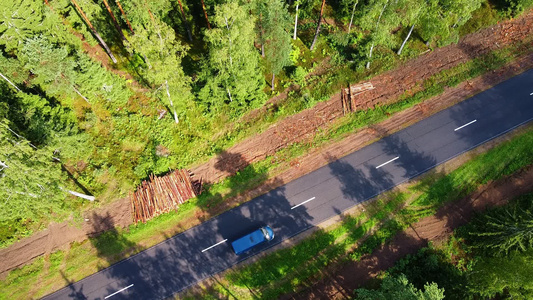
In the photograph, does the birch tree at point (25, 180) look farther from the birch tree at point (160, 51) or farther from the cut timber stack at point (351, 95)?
Answer: the cut timber stack at point (351, 95)

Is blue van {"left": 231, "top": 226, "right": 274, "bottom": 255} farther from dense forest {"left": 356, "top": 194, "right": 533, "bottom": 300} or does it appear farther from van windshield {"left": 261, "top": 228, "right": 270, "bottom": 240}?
dense forest {"left": 356, "top": 194, "right": 533, "bottom": 300}

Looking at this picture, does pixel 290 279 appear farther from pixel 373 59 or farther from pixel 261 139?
pixel 373 59

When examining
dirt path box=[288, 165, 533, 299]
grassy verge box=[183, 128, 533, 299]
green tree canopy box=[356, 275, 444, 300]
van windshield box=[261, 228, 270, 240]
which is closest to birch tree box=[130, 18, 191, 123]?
van windshield box=[261, 228, 270, 240]

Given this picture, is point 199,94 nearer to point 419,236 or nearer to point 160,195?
point 160,195

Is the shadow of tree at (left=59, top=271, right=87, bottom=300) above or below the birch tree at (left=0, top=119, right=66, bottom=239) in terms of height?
below

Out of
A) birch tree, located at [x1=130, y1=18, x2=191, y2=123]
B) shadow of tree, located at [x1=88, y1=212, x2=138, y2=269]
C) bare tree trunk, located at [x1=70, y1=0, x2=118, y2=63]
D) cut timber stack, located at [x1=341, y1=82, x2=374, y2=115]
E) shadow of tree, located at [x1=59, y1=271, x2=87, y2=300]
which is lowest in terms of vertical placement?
shadow of tree, located at [x1=59, y1=271, x2=87, y2=300]

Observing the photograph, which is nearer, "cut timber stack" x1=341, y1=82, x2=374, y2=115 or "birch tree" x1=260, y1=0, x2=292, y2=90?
"birch tree" x1=260, y1=0, x2=292, y2=90

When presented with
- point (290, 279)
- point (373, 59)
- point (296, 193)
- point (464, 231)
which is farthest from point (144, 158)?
point (464, 231)

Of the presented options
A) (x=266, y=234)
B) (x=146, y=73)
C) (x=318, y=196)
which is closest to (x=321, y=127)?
(x=318, y=196)
